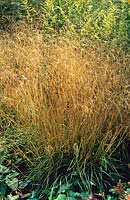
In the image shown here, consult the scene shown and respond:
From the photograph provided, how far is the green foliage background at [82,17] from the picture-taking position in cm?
455

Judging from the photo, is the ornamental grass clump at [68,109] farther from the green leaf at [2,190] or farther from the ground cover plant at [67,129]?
the green leaf at [2,190]

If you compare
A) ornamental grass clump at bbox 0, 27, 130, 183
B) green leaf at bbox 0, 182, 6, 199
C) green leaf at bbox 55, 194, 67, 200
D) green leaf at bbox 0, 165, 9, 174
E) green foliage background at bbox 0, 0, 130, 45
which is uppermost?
green foliage background at bbox 0, 0, 130, 45

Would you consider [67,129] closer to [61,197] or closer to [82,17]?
[61,197]

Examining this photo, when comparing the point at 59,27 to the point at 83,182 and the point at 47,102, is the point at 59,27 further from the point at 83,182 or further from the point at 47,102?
the point at 83,182

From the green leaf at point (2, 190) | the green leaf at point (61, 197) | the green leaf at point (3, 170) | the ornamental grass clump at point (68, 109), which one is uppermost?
the ornamental grass clump at point (68, 109)

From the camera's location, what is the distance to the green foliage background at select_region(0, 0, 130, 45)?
4.55 metres

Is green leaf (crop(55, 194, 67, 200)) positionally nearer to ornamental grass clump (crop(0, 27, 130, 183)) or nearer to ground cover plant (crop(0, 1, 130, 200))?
ground cover plant (crop(0, 1, 130, 200))

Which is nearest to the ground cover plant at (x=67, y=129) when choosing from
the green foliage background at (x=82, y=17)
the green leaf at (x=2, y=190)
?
the green leaf at (x=2, y=190)

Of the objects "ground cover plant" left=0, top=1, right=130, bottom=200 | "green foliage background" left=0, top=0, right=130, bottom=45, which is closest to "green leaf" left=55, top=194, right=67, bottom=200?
"ground cover plant" left=0, top=1, right=130, bottom=200

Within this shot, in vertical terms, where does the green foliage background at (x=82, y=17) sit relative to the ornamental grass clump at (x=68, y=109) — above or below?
above

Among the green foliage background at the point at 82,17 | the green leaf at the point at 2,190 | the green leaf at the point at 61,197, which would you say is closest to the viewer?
the green leaf at the point at 61,197

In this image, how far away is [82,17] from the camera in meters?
5.18

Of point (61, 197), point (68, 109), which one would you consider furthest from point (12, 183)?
point (68, 109)

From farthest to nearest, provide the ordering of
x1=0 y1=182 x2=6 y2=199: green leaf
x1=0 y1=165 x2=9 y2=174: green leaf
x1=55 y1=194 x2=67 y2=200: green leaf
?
1. x1=0 y1=165 x2=9 y2=174: green leaf
2. x1=0 y1=182 x2=6 y2=199: green leaf
3. x1=55 y1=194 x2=67 y2=200: green leaf
